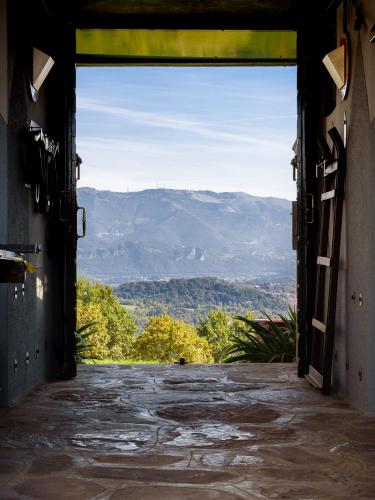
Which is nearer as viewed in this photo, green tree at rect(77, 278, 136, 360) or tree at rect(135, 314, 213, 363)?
tree at rect(135, 314, 213, 363)

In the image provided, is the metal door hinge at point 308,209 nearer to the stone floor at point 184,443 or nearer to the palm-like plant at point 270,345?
the stone floor at point 184,443

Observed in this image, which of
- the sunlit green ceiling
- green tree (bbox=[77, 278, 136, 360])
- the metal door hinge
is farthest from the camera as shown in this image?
green tree (bbox=[77, 278, 136, 360])

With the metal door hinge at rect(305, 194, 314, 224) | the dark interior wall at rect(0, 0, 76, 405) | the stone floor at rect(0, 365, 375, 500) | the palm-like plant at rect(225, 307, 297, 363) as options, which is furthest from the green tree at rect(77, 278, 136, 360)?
the stone floor at rect(0, 365, 375, 500)

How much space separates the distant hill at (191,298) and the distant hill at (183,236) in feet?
52.7

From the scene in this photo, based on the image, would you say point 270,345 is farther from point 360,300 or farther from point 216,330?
point 216,330

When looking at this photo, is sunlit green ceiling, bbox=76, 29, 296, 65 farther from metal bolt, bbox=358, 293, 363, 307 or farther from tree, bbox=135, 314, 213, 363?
tree, bbox=135, 314, 213, 363

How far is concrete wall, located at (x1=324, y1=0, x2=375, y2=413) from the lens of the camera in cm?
463

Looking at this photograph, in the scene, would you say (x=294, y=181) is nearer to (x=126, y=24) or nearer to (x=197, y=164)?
(x=126, y=24)

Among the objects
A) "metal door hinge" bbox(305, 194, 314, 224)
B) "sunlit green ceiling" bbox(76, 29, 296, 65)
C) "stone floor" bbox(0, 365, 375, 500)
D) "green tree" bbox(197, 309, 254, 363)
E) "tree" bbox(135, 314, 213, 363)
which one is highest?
"sunlit green ceiling" bbox(76, 29, 296, 65)

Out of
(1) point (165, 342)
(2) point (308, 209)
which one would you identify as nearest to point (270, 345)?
(2) point (308, 209)

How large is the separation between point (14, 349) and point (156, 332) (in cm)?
2578

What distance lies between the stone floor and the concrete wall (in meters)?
0.25

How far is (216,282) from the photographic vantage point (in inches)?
2677

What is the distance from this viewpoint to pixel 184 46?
22.2 ft
